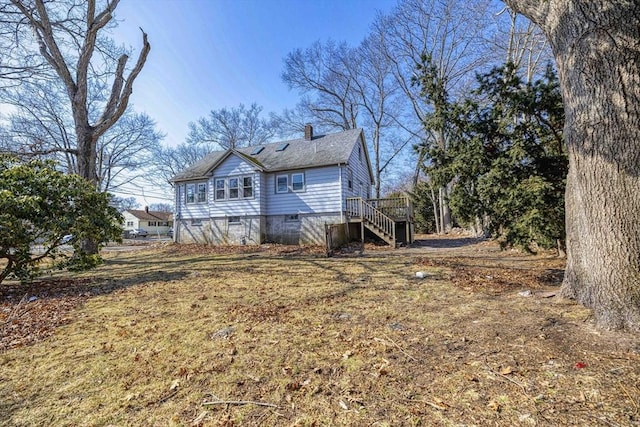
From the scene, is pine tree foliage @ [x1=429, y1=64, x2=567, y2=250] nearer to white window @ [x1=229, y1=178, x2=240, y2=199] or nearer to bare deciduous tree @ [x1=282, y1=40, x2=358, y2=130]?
white window @ [x1=229, y1=178, x2=240, y2=199]

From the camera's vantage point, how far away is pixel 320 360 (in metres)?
2.73

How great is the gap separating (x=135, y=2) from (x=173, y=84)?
2.88 meters

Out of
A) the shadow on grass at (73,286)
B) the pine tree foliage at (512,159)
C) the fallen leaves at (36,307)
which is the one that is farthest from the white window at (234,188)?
the pine tree foliage at (512,159)

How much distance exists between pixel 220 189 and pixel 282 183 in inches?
146

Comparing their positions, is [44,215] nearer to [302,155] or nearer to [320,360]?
[320,360]

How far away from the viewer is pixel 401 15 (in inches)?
733

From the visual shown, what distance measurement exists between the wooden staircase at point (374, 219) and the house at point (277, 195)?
2.1 inches

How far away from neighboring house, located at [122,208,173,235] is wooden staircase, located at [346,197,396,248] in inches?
1769

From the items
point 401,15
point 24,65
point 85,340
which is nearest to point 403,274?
point 85,340

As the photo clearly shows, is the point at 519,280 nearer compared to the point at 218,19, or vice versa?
the point at 519,280

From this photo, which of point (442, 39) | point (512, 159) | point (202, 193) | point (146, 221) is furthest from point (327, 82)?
point (146, 221)

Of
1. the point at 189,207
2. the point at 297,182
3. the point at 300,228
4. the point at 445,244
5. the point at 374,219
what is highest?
the point at 297,182

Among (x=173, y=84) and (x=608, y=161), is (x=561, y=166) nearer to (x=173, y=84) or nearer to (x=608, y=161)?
(x=608, y=161)

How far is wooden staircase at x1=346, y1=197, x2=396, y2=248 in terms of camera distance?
12.8 metres
